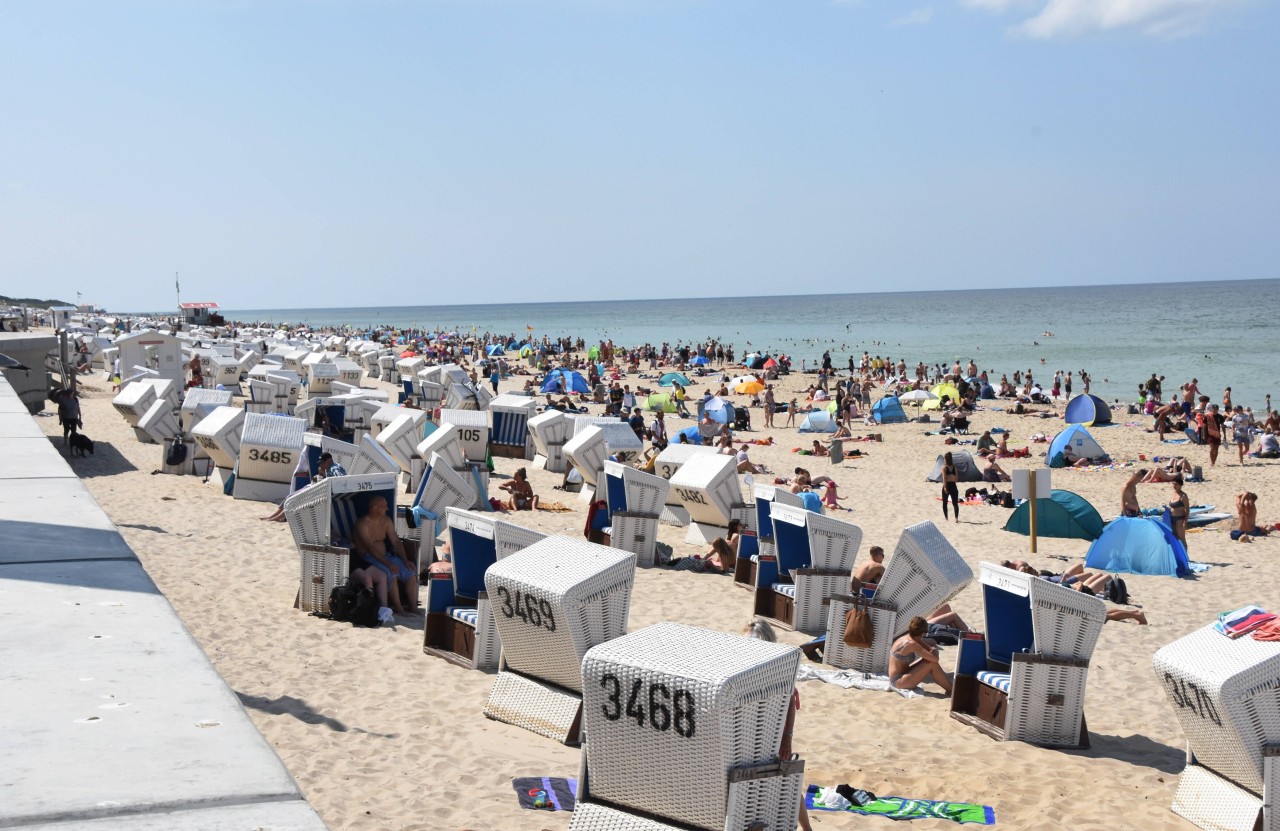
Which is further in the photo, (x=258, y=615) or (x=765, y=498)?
(x=765, y=498)

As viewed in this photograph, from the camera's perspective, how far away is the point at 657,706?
4293 millimetres

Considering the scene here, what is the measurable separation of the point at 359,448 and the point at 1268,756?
971 cm

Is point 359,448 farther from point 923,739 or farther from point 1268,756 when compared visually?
point 1268,756

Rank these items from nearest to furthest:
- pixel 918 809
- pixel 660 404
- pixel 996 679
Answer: pixel 918 809 < pixel 996 679 < pixel 660 404

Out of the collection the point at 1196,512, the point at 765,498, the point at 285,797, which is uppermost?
the point at 285,797

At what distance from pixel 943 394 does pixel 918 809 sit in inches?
1069

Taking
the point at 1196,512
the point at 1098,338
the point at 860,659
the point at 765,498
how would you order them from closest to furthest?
the point at 860,659
the point at 765,498
the point at 1196,512
the point at 1098,338

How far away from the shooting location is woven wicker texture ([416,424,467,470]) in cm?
1594

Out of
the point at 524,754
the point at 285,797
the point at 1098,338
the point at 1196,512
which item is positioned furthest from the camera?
the point at 1098,338

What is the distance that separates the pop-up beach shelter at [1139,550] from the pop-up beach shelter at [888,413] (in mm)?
16473

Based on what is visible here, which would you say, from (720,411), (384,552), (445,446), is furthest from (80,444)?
(720,411)

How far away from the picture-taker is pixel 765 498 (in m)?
11.1

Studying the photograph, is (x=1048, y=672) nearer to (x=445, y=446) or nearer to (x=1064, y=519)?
(x=1064, y=519)

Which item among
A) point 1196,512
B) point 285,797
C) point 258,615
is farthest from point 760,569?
point 1196,512
